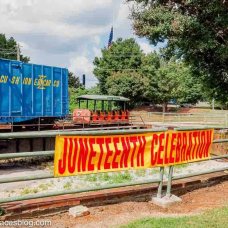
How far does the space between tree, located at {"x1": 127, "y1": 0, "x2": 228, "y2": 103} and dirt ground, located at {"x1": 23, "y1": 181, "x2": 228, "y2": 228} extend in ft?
33.5

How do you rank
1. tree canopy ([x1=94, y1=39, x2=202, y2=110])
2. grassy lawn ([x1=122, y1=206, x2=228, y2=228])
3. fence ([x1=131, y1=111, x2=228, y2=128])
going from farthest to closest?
tree canopy ([x1=94, y1=39, x2=202, y2=110])
fence ([x1=131, y1=111, x2=228, y2=128])
grassy lawn ([x1=122, y1=206, x2=228, y2=228])

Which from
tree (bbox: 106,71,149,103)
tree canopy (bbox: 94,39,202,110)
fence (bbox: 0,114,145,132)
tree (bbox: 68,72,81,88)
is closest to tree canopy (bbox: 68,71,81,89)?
tree (bbox: 68,72,81,88)

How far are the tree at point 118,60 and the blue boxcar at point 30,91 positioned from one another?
40480mm

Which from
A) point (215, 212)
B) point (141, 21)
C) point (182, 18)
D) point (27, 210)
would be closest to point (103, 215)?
point (27, 210)

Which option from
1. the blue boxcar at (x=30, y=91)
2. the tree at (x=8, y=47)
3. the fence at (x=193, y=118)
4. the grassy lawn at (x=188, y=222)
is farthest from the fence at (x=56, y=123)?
the tree at (x=8, y=47)

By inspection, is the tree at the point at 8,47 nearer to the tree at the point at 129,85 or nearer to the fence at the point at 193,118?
the tree at the point at 129,85

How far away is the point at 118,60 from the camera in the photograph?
68188 mm

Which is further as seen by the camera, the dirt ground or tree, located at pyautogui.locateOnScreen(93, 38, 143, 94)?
tree, located at pyautogui.locateOnScreen(93, 38, 143, 94)

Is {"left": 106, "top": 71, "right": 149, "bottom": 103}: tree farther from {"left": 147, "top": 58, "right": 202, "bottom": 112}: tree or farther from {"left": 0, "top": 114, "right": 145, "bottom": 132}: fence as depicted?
{"left": 0, "top": 114, "right": 145, "bottom": 132}: fence

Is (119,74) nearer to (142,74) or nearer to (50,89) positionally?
(142,74)

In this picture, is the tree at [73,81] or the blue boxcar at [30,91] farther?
the tree at [73,81]

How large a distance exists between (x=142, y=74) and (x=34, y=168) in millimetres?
45005

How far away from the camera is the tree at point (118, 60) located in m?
66.1

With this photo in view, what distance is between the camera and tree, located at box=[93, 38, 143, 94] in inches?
2603
